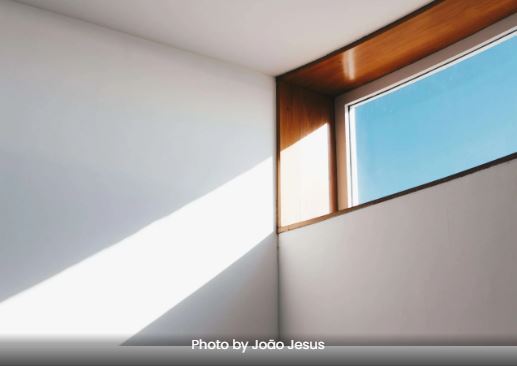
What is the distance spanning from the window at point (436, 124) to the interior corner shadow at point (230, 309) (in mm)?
825

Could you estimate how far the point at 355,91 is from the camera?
4.56 m

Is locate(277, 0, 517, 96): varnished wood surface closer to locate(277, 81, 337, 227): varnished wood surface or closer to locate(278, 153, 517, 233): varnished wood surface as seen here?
locate(277, 81, 337, 227): varnished wood surface

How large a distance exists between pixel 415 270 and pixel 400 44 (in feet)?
4.87

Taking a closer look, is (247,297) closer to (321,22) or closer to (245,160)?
(245,160)

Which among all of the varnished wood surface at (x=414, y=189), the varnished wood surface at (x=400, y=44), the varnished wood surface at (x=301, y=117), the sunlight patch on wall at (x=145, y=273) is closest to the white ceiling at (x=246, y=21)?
the varnished wood surface at (x=400, y=44)

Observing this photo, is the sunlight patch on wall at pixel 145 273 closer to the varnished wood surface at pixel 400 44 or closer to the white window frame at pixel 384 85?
the white window frame at pixel 384 85

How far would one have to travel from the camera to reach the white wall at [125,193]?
335cm

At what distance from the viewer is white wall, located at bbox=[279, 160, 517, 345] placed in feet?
9.23

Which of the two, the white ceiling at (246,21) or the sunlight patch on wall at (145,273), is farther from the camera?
the white ceiling at (246,21)

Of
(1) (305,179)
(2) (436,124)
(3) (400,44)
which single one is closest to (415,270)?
(2) (436,124)

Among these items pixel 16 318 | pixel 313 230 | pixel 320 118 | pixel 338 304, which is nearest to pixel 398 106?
pixel 320 118

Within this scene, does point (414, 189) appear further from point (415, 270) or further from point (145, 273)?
point (145, 273)

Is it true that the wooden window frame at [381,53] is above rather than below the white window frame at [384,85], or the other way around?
above

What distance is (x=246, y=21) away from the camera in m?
3.81
